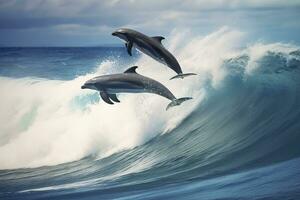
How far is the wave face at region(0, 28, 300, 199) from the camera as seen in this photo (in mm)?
3418

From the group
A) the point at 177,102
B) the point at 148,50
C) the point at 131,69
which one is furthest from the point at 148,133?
the point at 148,50

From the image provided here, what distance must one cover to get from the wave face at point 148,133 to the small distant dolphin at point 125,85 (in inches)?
2.4

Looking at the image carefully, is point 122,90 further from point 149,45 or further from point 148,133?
point 148,133

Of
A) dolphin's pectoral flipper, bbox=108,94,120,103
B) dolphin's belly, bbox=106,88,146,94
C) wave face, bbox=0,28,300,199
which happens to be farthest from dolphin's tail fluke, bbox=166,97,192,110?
dolphin's pectoral flipper, bbox=108,94,120,103

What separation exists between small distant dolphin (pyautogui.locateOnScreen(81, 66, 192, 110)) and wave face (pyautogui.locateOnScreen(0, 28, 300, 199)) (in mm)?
60

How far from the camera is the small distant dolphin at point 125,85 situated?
3.18m

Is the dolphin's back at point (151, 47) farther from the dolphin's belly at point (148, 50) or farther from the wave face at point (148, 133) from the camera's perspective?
the wave face at point (148, 133)

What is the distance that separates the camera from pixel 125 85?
A: 3.17m

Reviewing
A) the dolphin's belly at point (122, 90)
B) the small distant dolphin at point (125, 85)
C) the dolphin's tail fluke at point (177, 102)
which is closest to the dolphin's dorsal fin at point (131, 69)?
the small distant dolphin at point (125, 85)

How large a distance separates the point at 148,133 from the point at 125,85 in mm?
671

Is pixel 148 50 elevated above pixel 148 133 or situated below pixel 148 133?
above

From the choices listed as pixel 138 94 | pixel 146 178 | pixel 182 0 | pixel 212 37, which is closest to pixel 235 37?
pixel 212 37

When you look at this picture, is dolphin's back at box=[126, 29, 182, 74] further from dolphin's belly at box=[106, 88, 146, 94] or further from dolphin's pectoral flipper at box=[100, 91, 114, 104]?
dolphin's pectoral flipper at box=[100, 91, 114, 104]

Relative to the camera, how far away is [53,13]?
3.58 m
